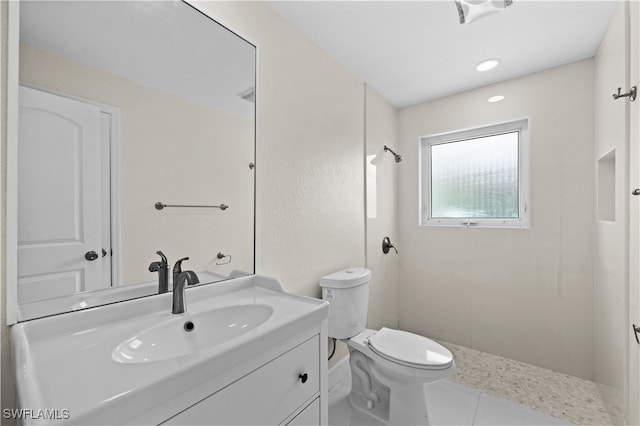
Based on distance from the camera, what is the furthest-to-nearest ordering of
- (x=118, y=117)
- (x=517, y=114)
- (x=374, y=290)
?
1. (x=374, y=290)
2. (x=517, y=114)
3. (x=118, y=117)

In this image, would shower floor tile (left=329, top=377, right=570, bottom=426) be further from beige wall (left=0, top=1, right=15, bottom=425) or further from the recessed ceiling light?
the recessed ceiling light

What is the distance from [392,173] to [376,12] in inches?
53.3

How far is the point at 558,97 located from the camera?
196 cm

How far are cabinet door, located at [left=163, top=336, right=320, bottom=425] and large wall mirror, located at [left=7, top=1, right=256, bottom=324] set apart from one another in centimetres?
51

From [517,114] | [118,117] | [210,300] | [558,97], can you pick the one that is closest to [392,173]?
[517,114]

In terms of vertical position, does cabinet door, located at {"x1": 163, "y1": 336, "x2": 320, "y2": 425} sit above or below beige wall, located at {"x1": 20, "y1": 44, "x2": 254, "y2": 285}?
below

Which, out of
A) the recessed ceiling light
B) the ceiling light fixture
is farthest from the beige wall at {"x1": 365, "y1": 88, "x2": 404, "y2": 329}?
the ceiling light fixture

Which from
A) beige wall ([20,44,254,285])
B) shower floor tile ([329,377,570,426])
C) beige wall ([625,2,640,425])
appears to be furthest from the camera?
shower floor tile ([329,377,570,426])

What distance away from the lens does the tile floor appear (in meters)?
1.61

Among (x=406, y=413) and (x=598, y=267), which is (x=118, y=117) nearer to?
(x=406, y=413)

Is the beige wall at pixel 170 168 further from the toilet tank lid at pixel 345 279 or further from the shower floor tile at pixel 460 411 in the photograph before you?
the shower floor tile at pixel 460 411

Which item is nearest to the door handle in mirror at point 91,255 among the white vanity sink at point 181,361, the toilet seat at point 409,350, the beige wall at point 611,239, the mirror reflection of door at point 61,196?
the mirror reflection of door at point 61,196

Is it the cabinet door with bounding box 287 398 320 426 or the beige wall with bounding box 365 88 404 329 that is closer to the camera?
the cabinet door with bounding box 287 398 320 426

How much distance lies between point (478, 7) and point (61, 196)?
6.29 feet
